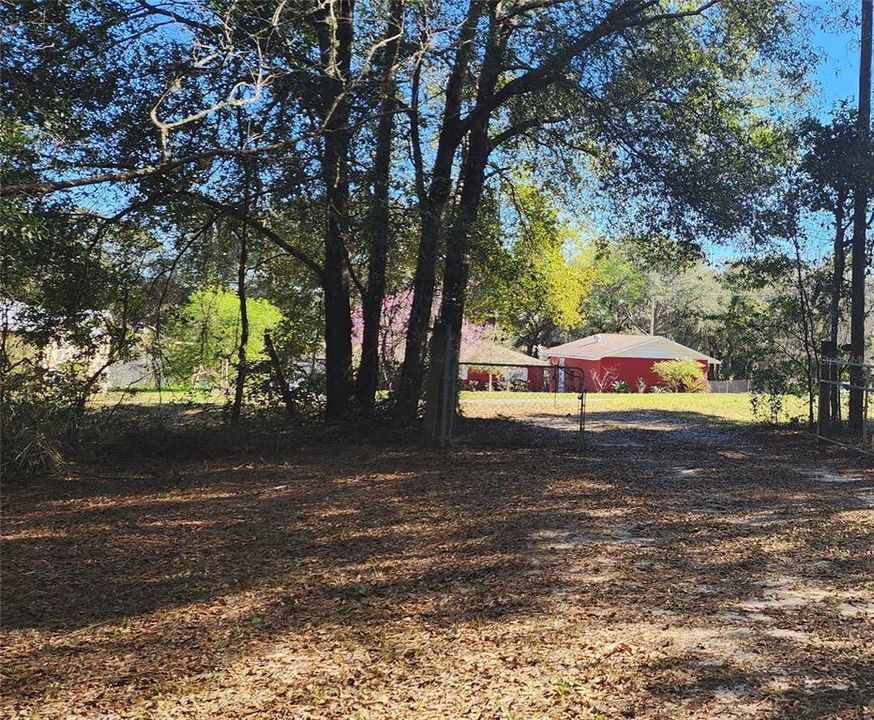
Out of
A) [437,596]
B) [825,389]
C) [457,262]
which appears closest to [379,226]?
[457,262]

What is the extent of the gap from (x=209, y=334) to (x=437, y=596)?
334 inches

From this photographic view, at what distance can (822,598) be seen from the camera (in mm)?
4164

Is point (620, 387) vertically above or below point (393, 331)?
below

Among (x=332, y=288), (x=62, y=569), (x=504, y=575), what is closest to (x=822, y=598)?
(x=504, y=575)

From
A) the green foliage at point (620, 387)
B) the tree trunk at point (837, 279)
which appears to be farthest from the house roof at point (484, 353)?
the tree trunk at point (837, 279)

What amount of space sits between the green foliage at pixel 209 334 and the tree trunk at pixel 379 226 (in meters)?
1.70

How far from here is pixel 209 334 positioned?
38.2 feet

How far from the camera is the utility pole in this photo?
36.6 ft

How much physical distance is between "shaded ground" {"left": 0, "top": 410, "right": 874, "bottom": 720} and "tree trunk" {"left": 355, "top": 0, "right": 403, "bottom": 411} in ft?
9.81

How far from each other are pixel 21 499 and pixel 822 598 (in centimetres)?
673

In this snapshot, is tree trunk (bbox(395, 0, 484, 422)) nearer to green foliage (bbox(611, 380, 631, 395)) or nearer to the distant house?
the distant house

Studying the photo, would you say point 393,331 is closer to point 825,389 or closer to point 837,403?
point 825,389

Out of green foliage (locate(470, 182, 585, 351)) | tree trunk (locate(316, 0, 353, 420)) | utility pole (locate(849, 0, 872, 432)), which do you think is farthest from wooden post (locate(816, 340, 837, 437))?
tree trunk (locate(316, 0, 353, 420))

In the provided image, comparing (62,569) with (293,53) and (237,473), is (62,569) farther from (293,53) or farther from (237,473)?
(293,53)
